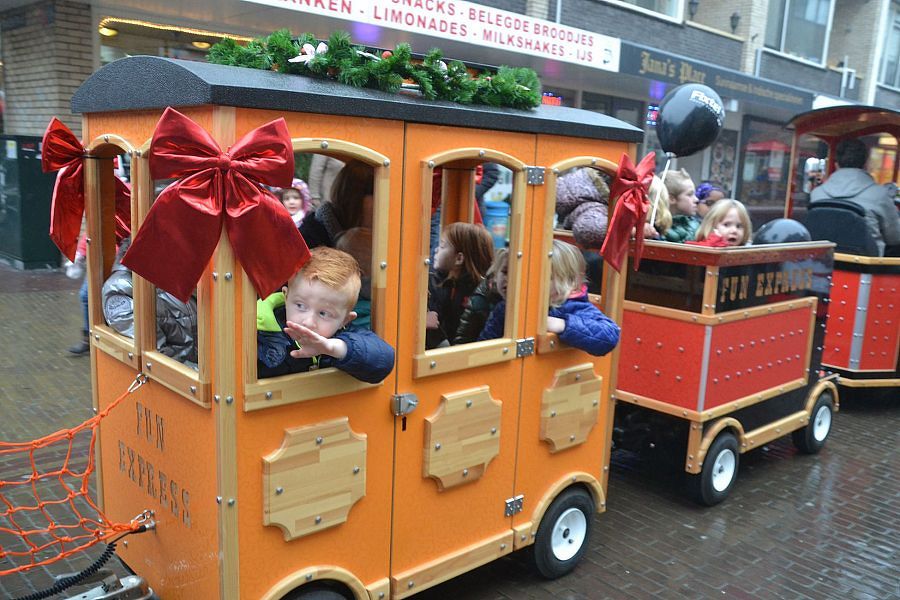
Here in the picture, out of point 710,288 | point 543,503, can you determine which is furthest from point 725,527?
point 543,503

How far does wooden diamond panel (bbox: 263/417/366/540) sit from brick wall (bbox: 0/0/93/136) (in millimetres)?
8277

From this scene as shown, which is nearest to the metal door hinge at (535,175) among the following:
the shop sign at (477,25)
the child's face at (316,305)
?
the child's face at (316,305)

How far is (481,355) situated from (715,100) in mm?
3208

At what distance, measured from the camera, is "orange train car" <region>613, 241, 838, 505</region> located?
441 cm

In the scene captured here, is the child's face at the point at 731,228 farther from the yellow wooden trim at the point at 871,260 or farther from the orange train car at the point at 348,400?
the yellow wooden trim at the point at 871,260

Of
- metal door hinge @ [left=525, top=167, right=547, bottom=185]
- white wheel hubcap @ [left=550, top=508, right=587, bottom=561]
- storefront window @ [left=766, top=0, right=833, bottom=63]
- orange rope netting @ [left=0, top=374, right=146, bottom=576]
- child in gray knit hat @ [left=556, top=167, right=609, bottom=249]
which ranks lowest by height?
orange rope netting @ [left=0, top=374, right=146, bottom=576]

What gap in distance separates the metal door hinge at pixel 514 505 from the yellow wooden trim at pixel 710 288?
164cm

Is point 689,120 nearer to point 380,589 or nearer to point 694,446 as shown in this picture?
point 694,446

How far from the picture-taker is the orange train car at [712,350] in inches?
173

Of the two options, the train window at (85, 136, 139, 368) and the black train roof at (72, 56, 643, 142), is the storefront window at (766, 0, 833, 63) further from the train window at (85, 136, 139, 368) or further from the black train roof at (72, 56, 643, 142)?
the train window at (85, 136, 139, 368)

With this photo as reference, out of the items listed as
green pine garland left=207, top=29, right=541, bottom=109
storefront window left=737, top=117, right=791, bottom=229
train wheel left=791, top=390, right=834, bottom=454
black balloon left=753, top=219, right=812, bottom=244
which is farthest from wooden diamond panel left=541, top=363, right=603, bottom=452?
storefront window left=737, top=117, right=791, bottom=229

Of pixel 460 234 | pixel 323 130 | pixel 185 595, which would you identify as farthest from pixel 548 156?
pixel 185 595

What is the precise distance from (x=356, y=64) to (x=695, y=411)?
2.87m

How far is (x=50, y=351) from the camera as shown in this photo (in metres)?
7.00
